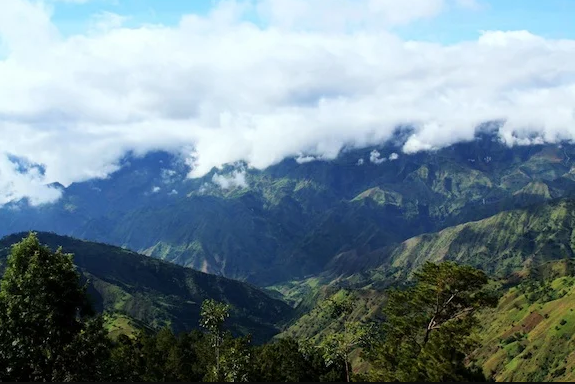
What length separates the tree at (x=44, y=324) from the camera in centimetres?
5788

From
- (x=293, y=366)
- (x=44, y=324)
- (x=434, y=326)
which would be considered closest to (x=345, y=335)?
(x=434, y=326)

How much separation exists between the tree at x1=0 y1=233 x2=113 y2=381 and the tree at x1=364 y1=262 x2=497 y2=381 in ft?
129

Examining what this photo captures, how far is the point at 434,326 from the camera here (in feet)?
254

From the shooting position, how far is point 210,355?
161 meters

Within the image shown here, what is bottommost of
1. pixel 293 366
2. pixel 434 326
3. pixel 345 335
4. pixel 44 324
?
pixel 293 366

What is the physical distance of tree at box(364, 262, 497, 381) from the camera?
226 ft

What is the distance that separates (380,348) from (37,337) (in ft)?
165

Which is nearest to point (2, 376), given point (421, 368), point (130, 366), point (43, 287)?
point (43, 287)

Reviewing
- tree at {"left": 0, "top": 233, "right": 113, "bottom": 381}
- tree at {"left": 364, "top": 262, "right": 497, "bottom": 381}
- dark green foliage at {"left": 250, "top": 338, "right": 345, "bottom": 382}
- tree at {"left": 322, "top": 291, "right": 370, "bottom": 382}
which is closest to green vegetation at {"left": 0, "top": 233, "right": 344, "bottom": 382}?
tree at {"left": 0, "top": 233, "right": 113, "bottom": 381}

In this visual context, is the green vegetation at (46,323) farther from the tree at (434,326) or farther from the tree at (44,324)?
the tree at (434,326)

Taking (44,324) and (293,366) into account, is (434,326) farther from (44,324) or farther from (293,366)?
(293,366)

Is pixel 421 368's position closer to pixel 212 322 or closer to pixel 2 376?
pixel 2 376

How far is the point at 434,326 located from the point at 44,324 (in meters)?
50.8

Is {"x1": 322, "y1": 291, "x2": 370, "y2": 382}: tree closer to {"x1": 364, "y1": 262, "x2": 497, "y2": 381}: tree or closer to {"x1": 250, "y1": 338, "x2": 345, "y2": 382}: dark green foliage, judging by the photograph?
{"x1": 364, "y1": 262, "x2": 497, "y2": 381}: tree
